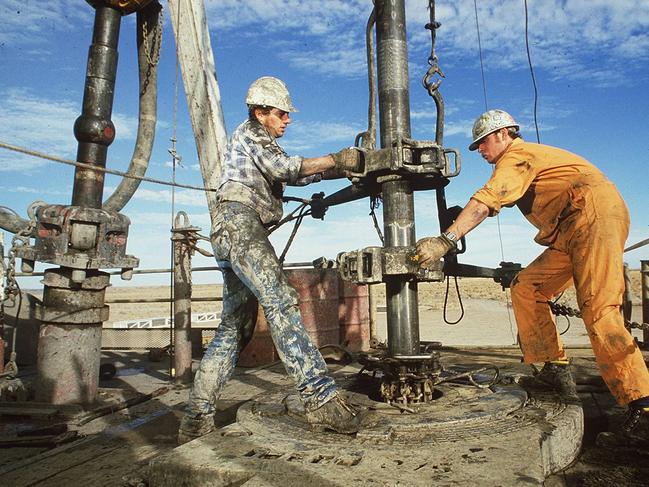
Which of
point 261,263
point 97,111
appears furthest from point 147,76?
point 261,263

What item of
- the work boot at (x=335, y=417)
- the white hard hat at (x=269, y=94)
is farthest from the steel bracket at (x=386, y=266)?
the white hard hat at (x=269, y=94)

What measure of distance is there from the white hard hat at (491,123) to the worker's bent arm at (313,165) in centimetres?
126

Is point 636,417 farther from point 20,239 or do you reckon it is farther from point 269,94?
point 20,239

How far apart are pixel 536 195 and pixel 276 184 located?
178cm

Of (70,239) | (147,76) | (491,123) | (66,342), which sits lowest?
(66,342)

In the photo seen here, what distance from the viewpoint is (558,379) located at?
3.36 metres

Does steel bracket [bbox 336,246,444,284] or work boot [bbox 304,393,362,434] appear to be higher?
steel bracket [bbox 336,246,444,284]

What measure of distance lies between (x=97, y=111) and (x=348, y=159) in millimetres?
2995

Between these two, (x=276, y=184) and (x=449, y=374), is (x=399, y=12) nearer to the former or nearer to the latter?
(x=276, y=184)

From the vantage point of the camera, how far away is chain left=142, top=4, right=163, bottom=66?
6.12m

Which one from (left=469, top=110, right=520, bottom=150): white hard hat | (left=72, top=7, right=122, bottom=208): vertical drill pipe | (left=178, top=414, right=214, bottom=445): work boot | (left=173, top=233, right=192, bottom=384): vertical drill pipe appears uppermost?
(left=72, top=7, right=122, bottom=208): vertical drill pipe

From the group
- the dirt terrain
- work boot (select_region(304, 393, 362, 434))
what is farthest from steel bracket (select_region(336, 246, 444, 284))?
the dirt terrain

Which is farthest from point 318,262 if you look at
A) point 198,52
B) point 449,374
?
point 449,374

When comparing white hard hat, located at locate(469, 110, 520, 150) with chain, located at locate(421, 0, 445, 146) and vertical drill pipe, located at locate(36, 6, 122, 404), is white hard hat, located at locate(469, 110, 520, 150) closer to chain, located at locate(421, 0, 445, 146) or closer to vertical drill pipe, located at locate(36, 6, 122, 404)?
chain, located at locate(421, 0, 445, 146)
